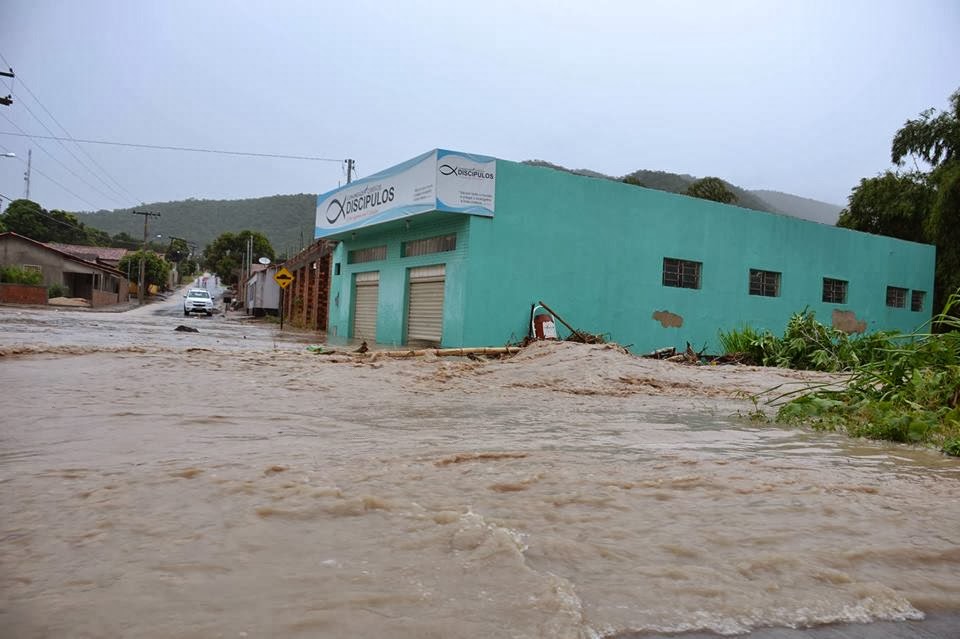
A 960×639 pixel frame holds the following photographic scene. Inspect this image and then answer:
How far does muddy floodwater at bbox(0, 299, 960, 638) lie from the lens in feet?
5.41

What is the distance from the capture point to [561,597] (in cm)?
174

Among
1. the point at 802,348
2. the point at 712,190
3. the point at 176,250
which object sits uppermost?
the point at 712,190

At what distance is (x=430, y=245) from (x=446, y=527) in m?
14.8

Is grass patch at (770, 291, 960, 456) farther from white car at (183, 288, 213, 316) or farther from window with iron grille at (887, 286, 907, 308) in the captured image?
white car at (183, 288, 213, 316)

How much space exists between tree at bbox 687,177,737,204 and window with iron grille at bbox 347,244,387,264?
27.9 m

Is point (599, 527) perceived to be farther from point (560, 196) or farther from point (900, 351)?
point (560, 196)

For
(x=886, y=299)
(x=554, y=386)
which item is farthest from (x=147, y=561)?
(x=886, y=299)

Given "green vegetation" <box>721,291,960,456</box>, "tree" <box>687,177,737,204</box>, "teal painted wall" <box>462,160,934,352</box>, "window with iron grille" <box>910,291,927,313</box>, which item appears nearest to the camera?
"green vegetation" <box>721,291,960,456</box>

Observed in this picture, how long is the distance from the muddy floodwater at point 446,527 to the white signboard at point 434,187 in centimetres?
1025

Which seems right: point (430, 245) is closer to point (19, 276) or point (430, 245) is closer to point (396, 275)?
point (396, 275)

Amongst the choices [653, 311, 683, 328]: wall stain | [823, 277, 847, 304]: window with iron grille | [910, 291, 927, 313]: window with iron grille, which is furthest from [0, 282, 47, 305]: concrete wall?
[910, 291, 927, 313]: window with iron grille

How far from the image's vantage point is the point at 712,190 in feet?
145

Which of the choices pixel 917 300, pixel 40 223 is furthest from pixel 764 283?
pixel 40 223

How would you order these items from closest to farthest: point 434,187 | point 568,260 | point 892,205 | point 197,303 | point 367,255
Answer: point 434,187
point 568,260
point 367,255
point 892,205
point 197,303
